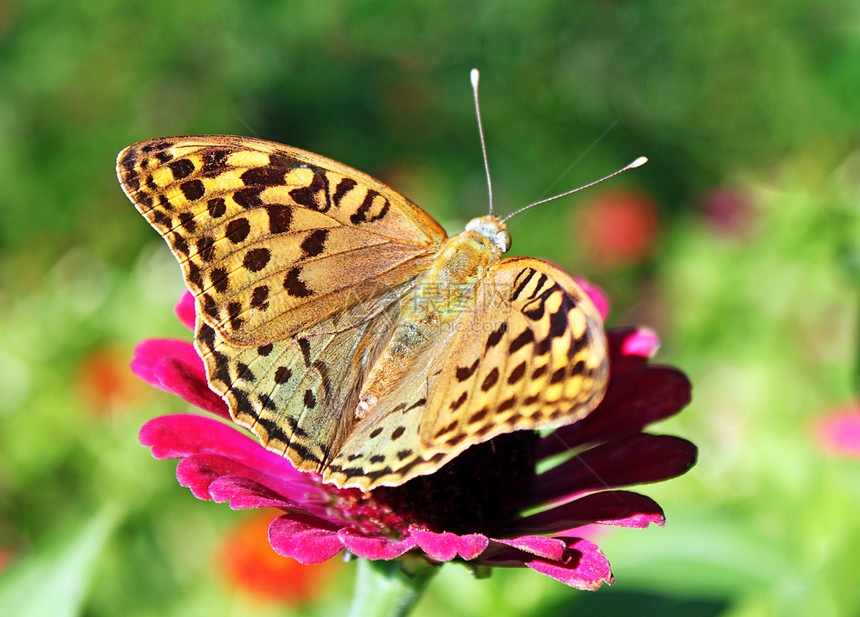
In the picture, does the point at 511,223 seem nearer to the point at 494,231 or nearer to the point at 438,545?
the point at 494,231

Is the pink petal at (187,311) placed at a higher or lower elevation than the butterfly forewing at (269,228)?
lower

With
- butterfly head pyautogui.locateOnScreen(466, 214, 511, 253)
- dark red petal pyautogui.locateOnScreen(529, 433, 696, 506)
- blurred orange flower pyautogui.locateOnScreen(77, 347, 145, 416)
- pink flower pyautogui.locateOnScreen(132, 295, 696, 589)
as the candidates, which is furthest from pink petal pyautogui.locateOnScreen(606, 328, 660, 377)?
blurred orange flower pyautogui.locateOnScreen(77, 347, 145, 416)

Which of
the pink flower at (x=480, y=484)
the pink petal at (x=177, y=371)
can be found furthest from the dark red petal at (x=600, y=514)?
the pink petal at (x=177, y=371)

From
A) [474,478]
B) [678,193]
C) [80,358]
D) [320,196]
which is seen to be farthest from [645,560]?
[678,193]

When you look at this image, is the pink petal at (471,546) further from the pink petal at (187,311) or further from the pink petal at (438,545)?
the pink petal at (187,311)

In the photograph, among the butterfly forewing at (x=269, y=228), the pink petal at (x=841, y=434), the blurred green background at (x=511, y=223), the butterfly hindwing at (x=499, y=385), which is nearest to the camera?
the butterfly hindwing at (x=499, y=385)
